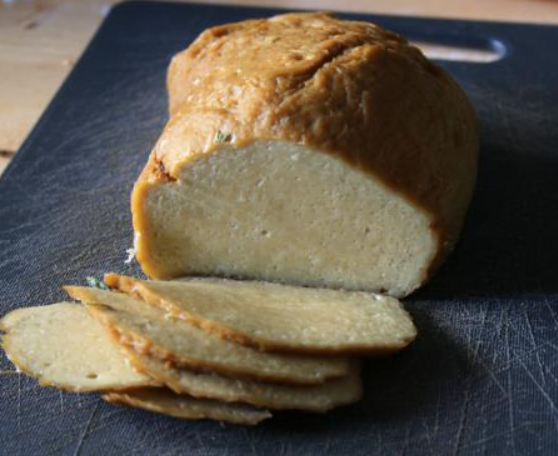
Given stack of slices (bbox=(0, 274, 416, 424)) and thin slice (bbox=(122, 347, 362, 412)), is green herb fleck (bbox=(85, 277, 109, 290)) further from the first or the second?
thin slice (bbox=(122, 347, 362, 412))

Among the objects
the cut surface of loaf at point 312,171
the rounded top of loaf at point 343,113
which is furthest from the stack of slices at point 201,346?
the rounded top of loaf at point 343,113

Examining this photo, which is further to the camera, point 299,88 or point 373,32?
point 373,32

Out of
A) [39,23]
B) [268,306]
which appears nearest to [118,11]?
[39,23]

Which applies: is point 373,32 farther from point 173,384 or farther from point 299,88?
point 173,384

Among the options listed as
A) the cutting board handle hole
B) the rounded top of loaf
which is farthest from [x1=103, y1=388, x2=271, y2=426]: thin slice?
the cutting board handle hole

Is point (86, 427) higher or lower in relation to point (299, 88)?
lower

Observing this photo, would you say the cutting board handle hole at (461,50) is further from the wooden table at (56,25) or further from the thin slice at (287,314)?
the thin slice at (287,314)

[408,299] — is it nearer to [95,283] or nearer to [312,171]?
[312,171]

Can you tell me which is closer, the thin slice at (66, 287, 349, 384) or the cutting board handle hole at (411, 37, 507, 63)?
the thin slice at (66, 287, 349, 384)
